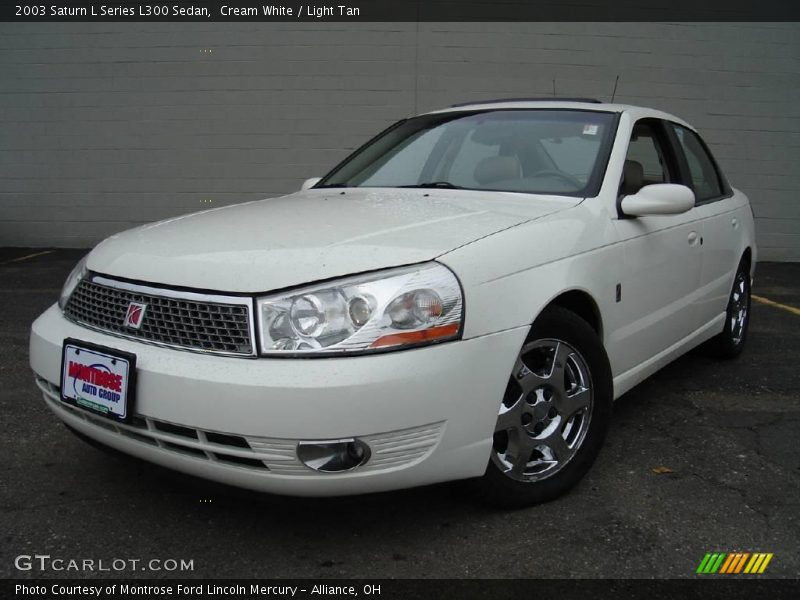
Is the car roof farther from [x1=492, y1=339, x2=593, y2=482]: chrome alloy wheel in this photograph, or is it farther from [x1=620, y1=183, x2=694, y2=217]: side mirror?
[x1=492, y1=339, x2=593, y2=482]: chrome alloy wheel

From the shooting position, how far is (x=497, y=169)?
332cm

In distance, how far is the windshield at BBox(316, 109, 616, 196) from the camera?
3217 mm

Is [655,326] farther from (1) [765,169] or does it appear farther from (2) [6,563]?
(1) [765,169]

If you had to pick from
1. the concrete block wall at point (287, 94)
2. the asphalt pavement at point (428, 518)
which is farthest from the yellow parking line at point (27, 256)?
the asphalt pavement at point (428, 518)

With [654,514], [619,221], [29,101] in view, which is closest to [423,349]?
[654,514]

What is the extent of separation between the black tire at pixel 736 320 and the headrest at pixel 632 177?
1320 millimetres

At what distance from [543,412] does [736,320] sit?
2529mm

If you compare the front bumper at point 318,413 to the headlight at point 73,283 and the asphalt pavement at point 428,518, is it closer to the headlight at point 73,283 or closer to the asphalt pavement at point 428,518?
the asphalt pavement at point 428,518

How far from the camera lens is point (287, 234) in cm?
248

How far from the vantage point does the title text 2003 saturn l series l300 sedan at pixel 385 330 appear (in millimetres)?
2092
